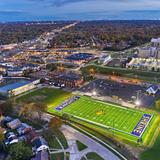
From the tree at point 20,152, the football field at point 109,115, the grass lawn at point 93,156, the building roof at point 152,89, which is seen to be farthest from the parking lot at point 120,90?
the tree at point 20,152

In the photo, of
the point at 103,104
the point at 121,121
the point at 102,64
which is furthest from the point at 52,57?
the point at 121,121

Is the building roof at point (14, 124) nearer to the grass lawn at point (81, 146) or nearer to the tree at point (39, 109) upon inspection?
the tree at point (39, 109)

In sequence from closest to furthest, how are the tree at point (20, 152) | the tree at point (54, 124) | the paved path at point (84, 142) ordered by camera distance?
the tree at point (20, 152) → the paved path at point (84, 142) → the tree at point (54, 124)

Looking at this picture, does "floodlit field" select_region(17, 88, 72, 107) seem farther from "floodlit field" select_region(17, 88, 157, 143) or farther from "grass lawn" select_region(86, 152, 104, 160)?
"grass lawn" select_region(86, 152, 104, 160)

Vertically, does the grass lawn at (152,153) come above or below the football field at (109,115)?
below

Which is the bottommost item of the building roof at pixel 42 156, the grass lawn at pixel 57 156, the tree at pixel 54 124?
the grass lawn at pixel 57 156

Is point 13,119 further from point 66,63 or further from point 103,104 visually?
point 66,63

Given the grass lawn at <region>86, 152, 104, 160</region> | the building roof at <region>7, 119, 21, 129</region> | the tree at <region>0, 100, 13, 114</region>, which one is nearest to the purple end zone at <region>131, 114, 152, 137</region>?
the grass lawn at <region>86, 152, 104, 160</region>
